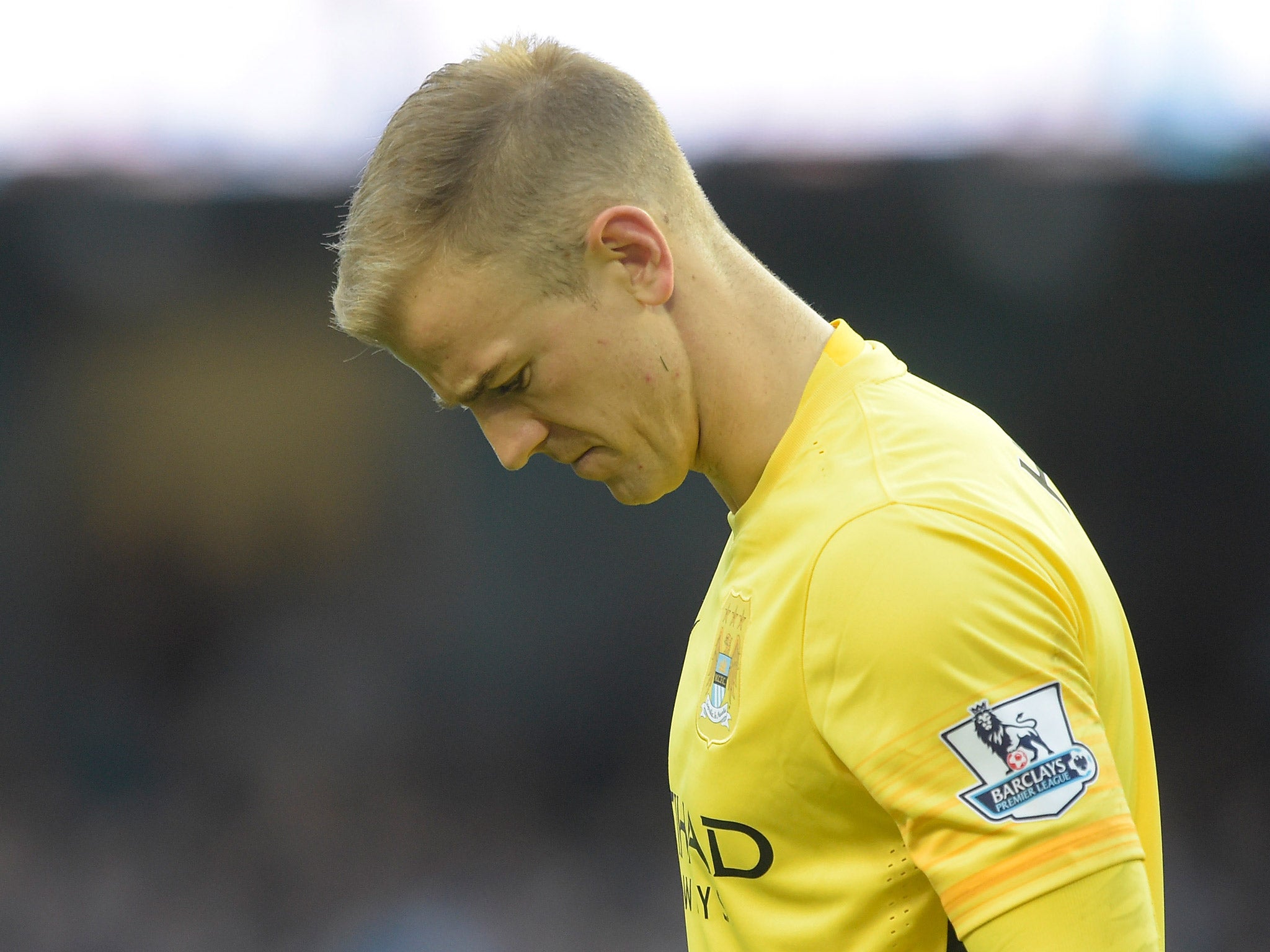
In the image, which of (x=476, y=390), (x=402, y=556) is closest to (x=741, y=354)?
(x=476, y=390)

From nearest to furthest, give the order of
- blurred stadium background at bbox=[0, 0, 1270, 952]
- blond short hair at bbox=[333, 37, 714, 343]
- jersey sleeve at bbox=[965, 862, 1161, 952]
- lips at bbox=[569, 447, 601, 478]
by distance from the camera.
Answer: jersey sleeve at bbox=[965, 862, 1161, 952]
blond short hair at bbox=[333, 37, 714, 343]
lips at bbox=[569, 447, 601, 478]
blurred stadium background at bbox=[0, 0, 1270, 952]

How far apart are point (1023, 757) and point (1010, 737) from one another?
1 centimetres

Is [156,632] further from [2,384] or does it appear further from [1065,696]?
[1065,696]

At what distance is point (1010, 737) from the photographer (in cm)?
66

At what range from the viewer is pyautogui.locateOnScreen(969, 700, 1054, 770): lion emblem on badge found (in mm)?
652

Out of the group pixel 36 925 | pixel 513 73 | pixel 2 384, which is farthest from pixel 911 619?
pixel 36 925

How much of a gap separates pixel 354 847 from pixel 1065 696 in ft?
10.2

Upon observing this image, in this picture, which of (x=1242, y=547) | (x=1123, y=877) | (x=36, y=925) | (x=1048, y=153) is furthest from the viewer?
(x=36, y=925)

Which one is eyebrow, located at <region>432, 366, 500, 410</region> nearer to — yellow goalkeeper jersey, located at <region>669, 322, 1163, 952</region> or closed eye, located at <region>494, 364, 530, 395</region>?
closed eye, located at <region>494, 364, 530, 395</region>

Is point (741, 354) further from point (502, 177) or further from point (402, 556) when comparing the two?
point (402, 556)

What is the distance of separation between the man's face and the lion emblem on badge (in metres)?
0.37

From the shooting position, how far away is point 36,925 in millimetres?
3352

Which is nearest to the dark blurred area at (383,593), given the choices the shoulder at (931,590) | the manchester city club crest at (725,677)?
the manchester city club crest at (725,677)

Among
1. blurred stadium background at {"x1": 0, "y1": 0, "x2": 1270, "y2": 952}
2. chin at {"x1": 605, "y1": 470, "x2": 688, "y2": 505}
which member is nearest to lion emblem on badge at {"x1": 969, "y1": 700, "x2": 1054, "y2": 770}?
chin at {"x1": 605, "y1": 470, "x2": 688, "y2": 505}
